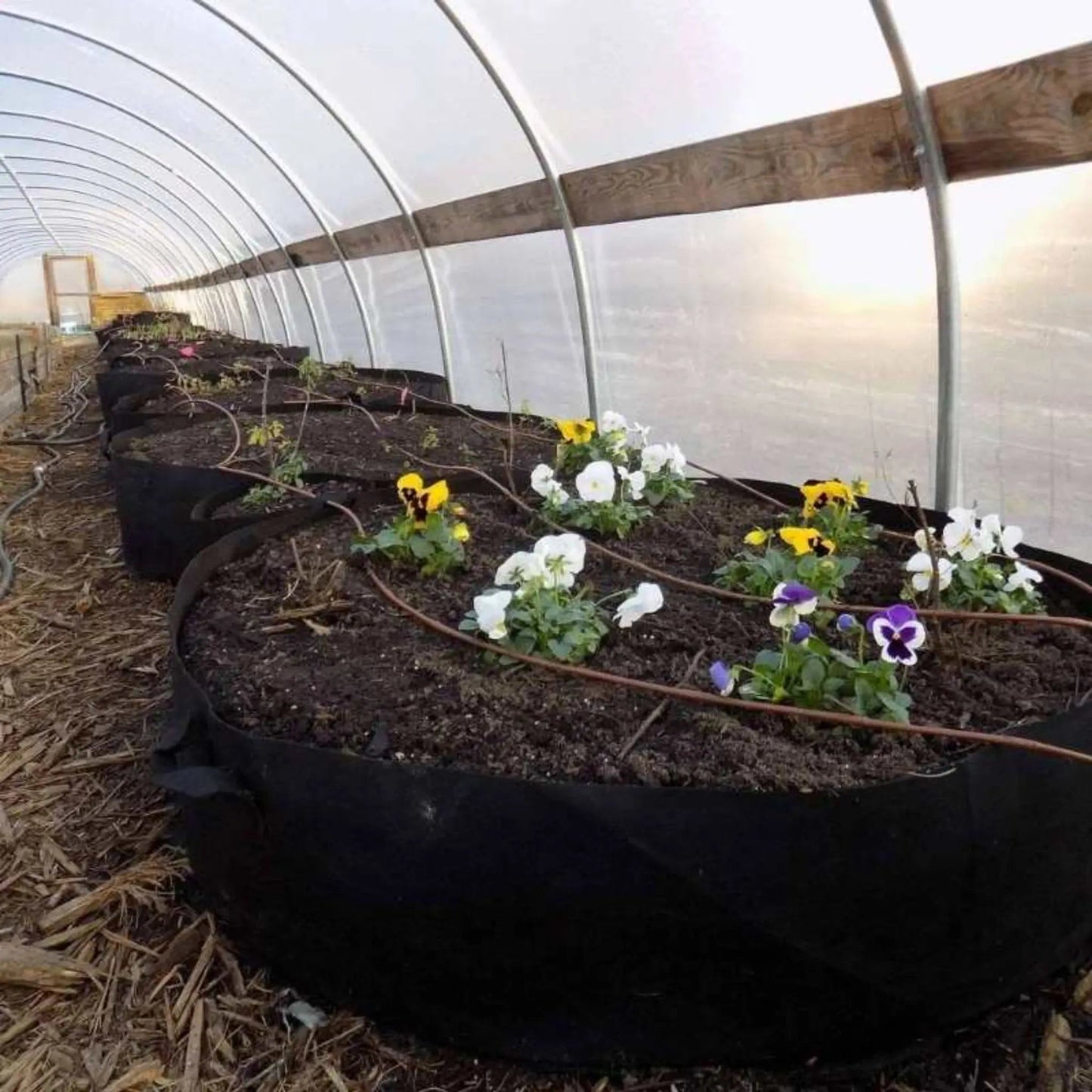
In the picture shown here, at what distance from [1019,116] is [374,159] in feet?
14.6

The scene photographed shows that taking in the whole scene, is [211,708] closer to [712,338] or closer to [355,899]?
[355,899]

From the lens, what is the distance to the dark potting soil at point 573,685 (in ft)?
5.05

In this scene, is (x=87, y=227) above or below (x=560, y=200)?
above

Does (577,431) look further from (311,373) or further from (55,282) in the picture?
(55,282)

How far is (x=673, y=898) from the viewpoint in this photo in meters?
1.33

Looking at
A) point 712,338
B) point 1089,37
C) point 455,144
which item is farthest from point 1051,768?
point 455,144

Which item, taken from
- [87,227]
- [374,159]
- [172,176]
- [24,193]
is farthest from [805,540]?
[87,227]

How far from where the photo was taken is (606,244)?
4086 millimetres

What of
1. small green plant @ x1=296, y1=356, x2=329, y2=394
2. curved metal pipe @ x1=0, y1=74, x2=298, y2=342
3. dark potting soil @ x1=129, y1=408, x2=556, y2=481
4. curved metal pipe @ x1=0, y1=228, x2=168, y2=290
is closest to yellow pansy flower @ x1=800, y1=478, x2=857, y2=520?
dark potting soil @ x1=129, y1=408, x2=556, y2=481

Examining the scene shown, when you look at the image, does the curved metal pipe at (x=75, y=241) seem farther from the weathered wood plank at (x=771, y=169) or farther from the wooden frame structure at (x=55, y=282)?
the weathered wood plank at (x=771, y=169)

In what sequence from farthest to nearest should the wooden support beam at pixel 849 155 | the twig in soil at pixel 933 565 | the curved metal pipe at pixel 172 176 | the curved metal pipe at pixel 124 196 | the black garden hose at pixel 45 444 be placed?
the curved metal pipe at pixel 124 196 → the curved metal pipe at pixel 172 176 → the black garden hose at pixel 45 444 → the wooden support beam at pixel 849 155 → the twig in soil at pixel 933 565

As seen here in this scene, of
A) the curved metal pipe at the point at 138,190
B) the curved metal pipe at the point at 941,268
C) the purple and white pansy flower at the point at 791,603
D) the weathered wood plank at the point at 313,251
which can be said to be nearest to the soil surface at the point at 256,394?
the weathered wood plank at the point at 313,251

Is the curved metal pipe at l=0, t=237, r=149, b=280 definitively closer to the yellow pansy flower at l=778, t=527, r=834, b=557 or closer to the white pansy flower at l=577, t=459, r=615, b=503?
the white pansy flower at l=577, t=459, r=615, b=503

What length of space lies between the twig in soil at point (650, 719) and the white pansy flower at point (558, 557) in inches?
12.4
